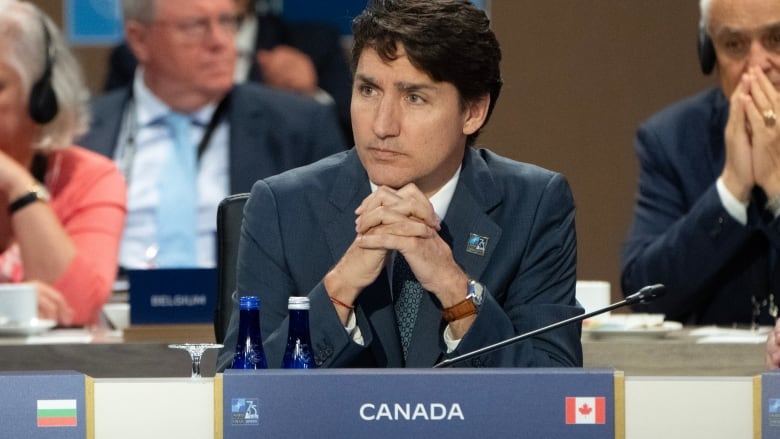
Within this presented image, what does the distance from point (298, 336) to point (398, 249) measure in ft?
0.77

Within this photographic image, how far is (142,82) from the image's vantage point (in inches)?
172

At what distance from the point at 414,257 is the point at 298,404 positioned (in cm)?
51

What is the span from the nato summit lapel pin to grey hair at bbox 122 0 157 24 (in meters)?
2.44

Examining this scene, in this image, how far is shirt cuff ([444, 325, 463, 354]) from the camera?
2057 mm

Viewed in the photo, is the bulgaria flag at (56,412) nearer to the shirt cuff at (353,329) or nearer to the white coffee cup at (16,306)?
the shirt cuff at (353,329)

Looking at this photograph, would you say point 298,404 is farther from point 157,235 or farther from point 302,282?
point 157,235

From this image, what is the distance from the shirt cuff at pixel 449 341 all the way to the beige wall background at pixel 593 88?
103 inches

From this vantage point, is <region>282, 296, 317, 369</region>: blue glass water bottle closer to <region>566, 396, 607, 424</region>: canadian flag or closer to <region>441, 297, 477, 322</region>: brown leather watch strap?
<region>441, 297, 477, 322</region>: brown leather watch strap

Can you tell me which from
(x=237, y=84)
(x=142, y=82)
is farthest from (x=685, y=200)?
(x=142, y=82)

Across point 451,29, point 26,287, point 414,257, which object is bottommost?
point 26,287

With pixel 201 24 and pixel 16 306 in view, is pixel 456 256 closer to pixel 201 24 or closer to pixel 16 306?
pixel 16 306

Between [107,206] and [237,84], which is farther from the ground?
[237,84]

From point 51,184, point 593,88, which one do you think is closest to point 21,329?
point 51,184

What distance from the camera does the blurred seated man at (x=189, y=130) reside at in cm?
422
